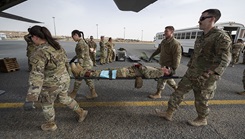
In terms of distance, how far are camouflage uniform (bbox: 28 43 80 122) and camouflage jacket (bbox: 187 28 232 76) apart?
79.9 inches

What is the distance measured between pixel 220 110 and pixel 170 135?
150 centimetres

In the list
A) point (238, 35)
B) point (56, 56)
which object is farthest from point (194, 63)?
point (238, 35)

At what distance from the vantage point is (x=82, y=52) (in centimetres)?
290

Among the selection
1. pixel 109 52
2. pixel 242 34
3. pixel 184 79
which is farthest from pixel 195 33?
pixel 184 79

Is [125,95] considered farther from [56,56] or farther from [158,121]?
[56,56]

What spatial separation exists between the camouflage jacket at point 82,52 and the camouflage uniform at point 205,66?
206 cm

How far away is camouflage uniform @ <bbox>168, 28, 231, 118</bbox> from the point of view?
5.60 ft

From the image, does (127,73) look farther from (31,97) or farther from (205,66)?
(31,97)

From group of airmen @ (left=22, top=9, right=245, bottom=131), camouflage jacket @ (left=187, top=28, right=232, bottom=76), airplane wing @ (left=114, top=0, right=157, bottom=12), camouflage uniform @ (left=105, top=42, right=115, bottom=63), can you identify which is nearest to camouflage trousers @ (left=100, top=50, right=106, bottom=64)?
camouflage uniform @ (left=105, top=42, right=115, bottom=63)

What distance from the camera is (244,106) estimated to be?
2.88m

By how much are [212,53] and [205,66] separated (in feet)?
0.70

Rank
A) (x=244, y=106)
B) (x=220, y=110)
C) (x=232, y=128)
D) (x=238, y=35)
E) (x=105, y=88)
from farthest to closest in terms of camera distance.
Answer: (x=238, y=35)
(x=105, y=88)
(x=244, y=106)
(x=220, y=110)
(x=232, y=128)

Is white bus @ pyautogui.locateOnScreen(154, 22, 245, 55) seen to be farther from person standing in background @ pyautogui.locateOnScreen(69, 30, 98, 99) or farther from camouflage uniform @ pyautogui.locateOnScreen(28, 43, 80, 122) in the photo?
camouflage uniform @ pyautogui.locateOnScreen(28, 43, 80, 122)

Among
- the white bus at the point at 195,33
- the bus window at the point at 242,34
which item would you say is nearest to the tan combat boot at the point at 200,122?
the white bus at the point at 195,33
